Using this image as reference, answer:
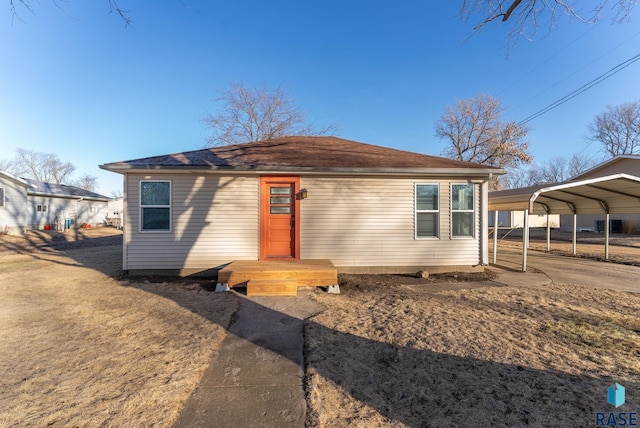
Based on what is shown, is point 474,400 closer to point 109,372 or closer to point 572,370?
point 572,370

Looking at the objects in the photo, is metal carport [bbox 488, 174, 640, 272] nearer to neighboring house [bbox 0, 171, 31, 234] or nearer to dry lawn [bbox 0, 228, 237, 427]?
dry lawn [bbox 0, 228, 237, 427]

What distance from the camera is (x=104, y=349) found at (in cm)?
324

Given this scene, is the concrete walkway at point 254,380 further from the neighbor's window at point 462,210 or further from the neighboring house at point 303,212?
the neighbor's window at point 462,210

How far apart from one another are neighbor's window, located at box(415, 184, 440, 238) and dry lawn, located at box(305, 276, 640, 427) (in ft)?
8.35

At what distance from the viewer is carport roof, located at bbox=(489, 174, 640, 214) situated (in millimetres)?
7383

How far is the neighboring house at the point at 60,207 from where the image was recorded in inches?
828

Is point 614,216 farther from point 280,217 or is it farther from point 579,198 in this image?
point 280,217

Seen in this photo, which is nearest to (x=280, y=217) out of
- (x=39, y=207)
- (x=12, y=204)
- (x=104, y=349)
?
(x=104, y=349)

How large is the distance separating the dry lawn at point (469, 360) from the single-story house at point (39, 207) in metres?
24.5

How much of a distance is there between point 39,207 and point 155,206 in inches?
905

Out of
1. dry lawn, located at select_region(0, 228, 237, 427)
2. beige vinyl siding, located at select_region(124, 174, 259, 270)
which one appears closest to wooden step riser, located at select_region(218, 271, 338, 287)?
dry lawn, located at select_region(0, 228, 237, 427)

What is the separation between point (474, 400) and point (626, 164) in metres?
22.4

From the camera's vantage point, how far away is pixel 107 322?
160 inches

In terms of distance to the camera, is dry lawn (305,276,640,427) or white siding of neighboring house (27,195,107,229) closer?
dry lawn (305,276,640,427)
